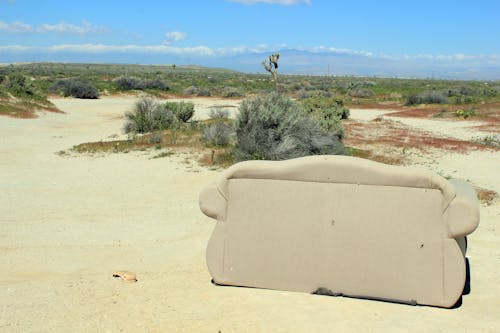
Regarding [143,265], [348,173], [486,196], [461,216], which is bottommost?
[143,265]

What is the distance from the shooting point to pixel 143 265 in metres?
7.15

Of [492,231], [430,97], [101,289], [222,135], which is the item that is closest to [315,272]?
[101,289]

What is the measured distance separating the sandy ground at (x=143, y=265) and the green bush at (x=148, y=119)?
19.1ft

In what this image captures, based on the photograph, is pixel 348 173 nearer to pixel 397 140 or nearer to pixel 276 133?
pixel 276 133

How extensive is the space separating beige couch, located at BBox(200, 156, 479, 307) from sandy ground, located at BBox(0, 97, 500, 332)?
210 millimetres

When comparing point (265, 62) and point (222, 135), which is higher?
point (265, 62)

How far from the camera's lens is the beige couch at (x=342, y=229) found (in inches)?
218

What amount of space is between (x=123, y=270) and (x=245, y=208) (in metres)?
1.95

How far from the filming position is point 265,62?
18.2m

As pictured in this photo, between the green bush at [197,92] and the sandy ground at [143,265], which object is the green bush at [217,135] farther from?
the green bush at [197,92]

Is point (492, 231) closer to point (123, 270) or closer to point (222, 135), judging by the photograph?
point (123, 270)

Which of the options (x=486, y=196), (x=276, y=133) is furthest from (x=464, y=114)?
(x=486, y=196)

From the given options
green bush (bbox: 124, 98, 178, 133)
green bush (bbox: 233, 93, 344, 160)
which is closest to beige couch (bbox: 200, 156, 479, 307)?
green bush (bbox: 233, 93, 344, 160)

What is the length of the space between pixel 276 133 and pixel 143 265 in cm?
810
